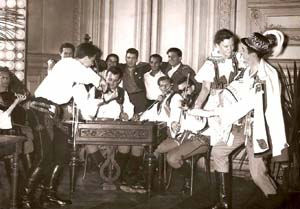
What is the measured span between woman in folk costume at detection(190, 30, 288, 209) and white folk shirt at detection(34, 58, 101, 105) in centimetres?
108

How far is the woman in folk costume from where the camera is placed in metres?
3.65

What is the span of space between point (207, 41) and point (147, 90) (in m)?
0.94

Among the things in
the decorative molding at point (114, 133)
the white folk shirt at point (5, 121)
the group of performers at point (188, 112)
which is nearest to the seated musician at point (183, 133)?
the group of performers at point (188, 112)

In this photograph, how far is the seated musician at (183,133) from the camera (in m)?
4.58

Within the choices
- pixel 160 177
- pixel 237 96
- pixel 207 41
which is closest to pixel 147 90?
pixel 207 41

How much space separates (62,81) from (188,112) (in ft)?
4.28

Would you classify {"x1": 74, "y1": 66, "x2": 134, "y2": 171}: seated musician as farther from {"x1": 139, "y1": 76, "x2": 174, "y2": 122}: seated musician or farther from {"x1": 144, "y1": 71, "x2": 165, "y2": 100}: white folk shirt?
{"x1": 144, "y1": 71, "x2": 165, "y2": 100}: white folk shirt

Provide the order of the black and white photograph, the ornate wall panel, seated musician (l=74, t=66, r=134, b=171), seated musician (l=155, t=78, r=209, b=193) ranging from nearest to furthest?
the black and white photograph → seated musician (l=155, t=78, r=209, b=193) → seated musician (l=74, t=66, r=134, b=171) → the ornate wall panel

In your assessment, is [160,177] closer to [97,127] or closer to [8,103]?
[97,127]

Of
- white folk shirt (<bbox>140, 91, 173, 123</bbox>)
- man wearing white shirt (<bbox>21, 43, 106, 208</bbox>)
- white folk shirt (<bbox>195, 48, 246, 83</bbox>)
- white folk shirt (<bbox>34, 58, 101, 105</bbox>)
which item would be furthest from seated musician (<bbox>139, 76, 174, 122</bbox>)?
white folk shirt (<bbox>34, 58, 101, 105</bbox>)

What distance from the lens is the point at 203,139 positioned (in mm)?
4605

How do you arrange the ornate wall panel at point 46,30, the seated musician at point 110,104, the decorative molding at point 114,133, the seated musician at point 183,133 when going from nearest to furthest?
1. the decorative molding at point 114,133
2. the seated musician at point 183,133
3. the seated musician at point 110,104
4. the ornate wall panel at point 46,30

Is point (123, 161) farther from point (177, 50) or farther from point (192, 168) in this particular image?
point (177, 50)

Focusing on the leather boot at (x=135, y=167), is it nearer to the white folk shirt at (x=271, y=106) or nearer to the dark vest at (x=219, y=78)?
the dark vest at (x=219, y=78)
